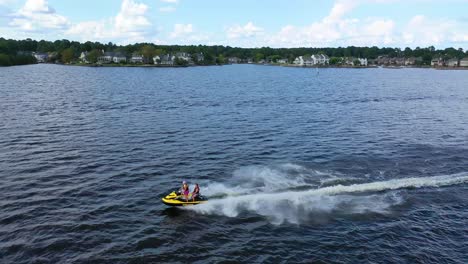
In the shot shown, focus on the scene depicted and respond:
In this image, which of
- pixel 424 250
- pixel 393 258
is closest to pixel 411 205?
pixel 424 250

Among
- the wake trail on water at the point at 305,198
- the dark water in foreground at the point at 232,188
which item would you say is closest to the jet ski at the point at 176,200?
the wake trail on water at the point at 305,198

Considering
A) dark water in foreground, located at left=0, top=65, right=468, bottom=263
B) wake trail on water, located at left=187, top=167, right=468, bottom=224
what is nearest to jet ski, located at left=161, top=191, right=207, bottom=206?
wake trail on water, located at left=187, top=167, right=468, bottom=224

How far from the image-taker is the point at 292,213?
37.8m

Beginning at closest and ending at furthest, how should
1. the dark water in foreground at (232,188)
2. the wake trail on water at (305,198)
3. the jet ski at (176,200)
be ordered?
the dark water in foreground at (232,188) → the wake trail on water at (305,198) → the jet ski at (176,200)

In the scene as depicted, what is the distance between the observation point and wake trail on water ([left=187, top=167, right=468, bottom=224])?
38281 mm

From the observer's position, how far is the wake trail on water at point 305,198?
38.3 meters

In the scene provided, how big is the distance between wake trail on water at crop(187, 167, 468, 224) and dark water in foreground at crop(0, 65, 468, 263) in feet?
0.64

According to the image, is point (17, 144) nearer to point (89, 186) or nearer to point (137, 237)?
point (89, 186)

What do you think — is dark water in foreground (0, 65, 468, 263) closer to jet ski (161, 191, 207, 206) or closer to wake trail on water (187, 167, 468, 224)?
wake trail on water (187, 167, 468, 224)

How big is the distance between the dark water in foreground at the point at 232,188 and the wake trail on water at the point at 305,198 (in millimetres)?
196

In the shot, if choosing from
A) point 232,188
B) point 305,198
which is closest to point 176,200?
point 232,188

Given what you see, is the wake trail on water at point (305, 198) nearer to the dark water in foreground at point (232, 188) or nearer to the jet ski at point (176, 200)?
the dark water in foreground at point (232, 188)

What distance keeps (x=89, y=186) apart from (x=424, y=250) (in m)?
33.3

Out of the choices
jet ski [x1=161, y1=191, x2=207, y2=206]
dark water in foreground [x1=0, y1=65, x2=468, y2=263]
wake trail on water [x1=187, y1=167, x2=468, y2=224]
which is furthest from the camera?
jet ski [x1=161, y1=191, x2=207, y2=206]
